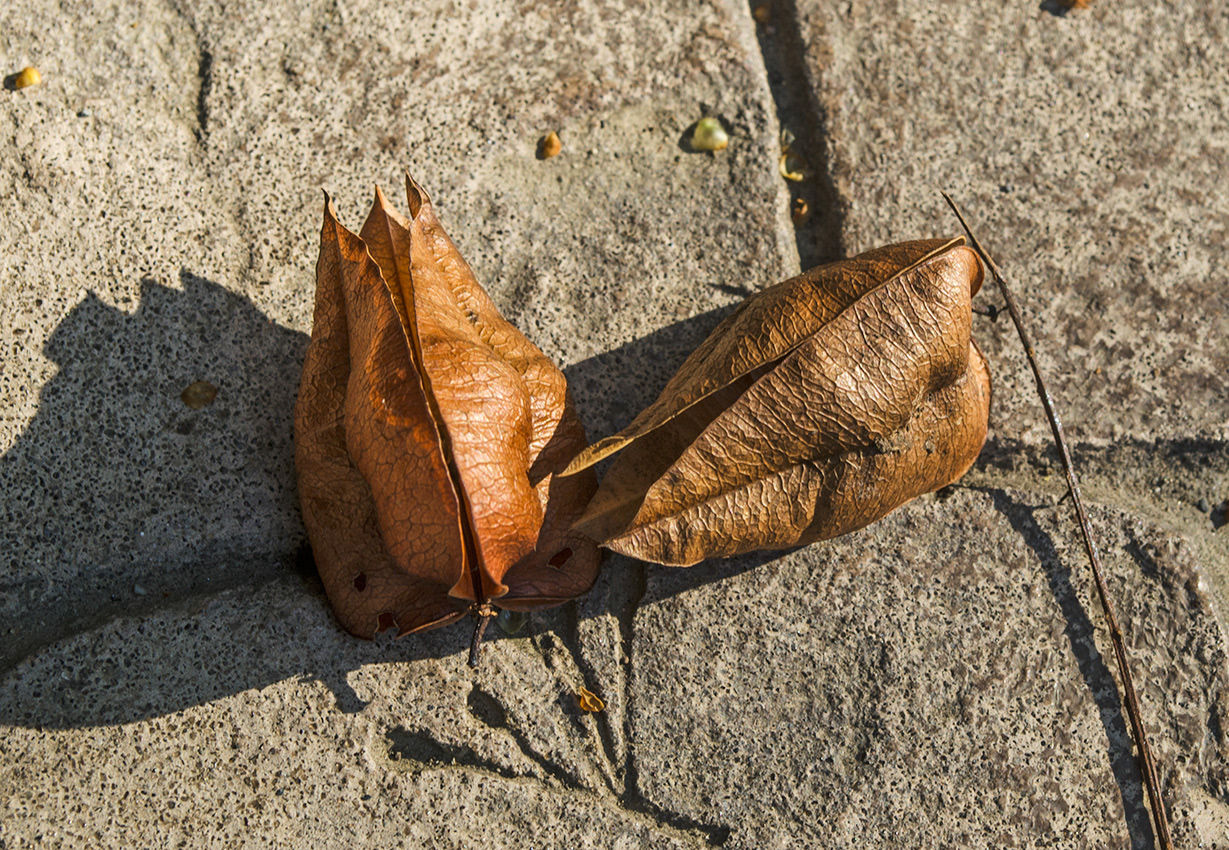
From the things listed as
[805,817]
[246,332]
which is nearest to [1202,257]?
[805,817]

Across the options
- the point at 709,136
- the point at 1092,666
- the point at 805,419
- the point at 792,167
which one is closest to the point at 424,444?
the point at 805,419

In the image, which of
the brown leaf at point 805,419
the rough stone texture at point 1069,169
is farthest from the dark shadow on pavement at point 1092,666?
the brown leaf at point 805,419

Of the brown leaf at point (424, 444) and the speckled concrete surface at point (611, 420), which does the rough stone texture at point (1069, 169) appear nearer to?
the speckled concrete surface at point (611, 420)

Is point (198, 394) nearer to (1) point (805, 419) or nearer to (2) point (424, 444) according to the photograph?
(2) point (424, 444)

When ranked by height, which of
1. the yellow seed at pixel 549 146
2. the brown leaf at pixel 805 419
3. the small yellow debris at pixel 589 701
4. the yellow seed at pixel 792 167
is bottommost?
the small yellow debris at pixel 589 701

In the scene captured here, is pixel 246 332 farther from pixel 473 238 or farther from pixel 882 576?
pixel 882 576

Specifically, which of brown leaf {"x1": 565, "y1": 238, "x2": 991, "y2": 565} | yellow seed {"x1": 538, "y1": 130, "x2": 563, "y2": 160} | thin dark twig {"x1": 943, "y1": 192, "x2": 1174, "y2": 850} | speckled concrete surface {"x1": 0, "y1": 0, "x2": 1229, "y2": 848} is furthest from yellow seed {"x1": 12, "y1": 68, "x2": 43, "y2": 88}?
thin dark twig {"x1": 943, "y1": 192, "x2": 1174, "y2": 850}
